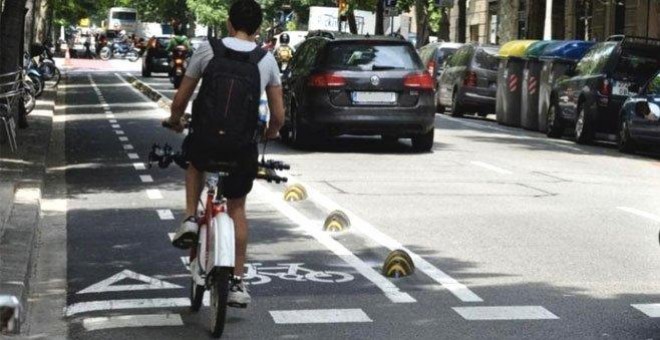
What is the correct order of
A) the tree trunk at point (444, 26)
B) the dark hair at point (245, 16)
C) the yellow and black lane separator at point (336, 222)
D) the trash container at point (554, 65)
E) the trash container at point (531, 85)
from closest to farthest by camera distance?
the dark hair at point (245, 16) < the yellow and black lane separator at point (336, 222) < the trash container at point (554, 65) < the trash container at point (531, 85) < the tree trunk at point (444, 26)

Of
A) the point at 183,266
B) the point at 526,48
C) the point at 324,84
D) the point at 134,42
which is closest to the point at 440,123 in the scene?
the point at 526,48

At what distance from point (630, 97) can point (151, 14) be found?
121724mm

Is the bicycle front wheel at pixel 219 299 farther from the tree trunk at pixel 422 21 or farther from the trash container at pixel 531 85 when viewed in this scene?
the tree trunk at pixel 422 21

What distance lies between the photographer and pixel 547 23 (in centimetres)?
5097

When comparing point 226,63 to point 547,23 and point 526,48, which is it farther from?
point 547,23

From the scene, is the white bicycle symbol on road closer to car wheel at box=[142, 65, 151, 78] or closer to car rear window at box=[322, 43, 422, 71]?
car rear window at box=[322, 43, 422, 71]

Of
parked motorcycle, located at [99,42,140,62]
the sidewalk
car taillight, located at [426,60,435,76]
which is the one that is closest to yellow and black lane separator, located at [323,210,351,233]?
the sidewalk

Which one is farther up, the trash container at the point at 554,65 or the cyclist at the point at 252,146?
the cyclist at the point at 252,146

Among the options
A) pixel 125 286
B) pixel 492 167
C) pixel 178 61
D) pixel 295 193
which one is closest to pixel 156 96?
pixel 178 61

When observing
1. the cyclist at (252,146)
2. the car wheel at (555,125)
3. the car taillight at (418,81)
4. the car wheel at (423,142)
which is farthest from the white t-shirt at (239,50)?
the car wheel at (555,125)

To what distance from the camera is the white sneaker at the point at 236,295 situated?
27.6 ft

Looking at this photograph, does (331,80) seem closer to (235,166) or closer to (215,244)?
(235,166)

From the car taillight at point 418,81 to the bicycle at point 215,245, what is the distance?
13246 mm

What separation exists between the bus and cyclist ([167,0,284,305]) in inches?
4681
